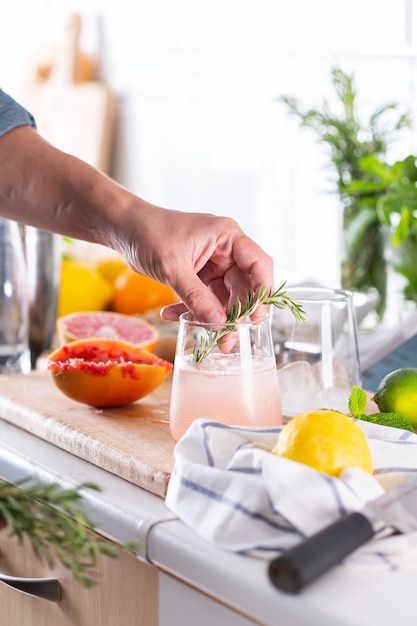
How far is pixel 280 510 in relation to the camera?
73 centimetres

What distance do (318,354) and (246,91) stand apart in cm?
223

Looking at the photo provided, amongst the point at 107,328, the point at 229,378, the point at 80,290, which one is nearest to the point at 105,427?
the point at 229,378

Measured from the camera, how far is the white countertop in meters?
0.66

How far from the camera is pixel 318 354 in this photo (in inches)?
43.2

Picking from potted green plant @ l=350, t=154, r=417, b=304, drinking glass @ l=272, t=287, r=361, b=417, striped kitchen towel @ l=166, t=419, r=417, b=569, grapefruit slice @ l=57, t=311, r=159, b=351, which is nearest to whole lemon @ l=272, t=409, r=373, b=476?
striped kitchen towel @ l=166, t=419, r=417, b=569

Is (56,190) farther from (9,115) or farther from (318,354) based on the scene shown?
(318,354)

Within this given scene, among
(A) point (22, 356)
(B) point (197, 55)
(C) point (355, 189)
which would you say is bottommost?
(A) point (22, 356)

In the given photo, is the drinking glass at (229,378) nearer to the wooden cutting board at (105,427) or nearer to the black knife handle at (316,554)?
the wooden cutting board at (105,427)

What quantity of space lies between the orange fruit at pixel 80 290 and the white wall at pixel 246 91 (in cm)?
76

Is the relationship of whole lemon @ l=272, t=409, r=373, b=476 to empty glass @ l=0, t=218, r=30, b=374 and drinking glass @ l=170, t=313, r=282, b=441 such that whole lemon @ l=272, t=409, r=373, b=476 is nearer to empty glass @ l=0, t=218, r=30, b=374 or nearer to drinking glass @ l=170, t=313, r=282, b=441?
drinking glass @ l=170, t=313, r=282, b=441

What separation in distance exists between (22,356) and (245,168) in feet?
6.32

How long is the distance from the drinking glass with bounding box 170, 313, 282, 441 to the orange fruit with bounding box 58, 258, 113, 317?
2.22ft

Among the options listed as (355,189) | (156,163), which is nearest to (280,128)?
(156,163)

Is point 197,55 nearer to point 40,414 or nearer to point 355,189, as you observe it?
point 355,189
